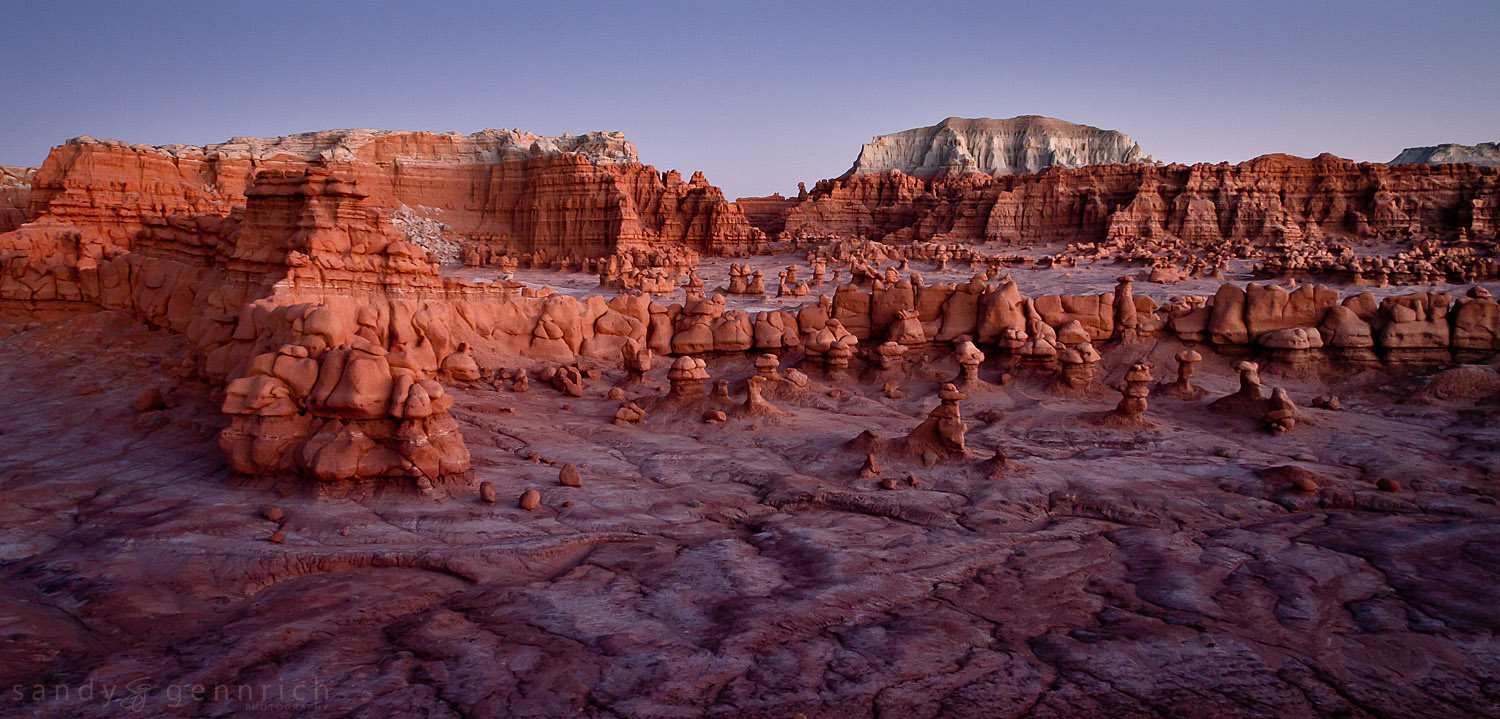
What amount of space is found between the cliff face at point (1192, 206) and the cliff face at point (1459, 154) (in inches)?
795

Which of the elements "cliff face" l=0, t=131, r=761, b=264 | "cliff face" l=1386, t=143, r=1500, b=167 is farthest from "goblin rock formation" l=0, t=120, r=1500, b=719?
"cliff face" l=1386, t=143, r=1500, b=167

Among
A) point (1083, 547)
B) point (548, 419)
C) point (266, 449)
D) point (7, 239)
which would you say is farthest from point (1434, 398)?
point (7, 239)

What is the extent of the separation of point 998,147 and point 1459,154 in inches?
1370

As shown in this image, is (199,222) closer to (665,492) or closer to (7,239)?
(7,239)

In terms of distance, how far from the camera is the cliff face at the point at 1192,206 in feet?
126

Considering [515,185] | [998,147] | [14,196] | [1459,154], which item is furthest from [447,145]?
[1459,154]

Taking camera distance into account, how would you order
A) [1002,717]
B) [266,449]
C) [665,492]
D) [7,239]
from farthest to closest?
[7,239] < [665,492] < [266,449] < [1002,717]

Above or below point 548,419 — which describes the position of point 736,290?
above

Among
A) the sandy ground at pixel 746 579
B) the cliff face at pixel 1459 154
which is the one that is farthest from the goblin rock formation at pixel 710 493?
the cliff face at pixel 1459 154

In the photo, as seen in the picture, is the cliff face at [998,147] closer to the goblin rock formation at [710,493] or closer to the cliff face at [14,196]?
the cliff face at [14,196]

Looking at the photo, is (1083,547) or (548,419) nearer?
(1083,547)

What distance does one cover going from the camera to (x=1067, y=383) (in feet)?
36.2

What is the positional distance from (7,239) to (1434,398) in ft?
78.2

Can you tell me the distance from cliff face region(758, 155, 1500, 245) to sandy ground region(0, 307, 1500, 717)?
3666 centimetres
